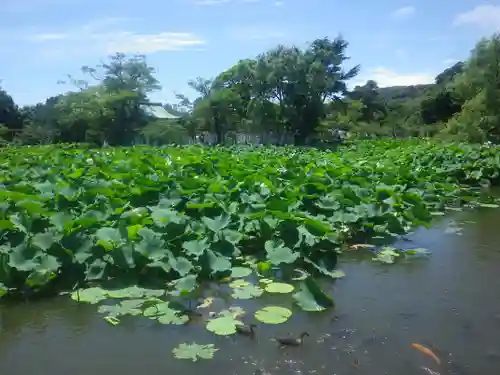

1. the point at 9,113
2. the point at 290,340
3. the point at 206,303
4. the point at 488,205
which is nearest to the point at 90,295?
the point at 206,303

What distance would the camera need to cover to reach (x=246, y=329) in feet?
9.01

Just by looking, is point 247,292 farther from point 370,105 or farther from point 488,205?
point 370,105

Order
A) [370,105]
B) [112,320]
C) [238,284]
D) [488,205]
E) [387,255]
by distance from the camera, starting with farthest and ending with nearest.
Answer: [370,105] → [488,205] → [387,255] → [238,284] → [112,320]

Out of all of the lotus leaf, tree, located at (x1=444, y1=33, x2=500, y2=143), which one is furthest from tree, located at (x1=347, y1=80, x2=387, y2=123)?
the lotus leaf

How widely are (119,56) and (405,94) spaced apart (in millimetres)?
47269

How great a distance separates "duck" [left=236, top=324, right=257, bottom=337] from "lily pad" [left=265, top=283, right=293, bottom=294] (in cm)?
63

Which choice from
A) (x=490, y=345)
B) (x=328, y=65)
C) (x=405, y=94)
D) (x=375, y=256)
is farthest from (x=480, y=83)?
(x=405, y=94)

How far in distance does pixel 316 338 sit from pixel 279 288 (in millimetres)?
734

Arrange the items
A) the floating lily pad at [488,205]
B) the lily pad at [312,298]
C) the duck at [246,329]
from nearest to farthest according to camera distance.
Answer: the duck at [246,329]
the lily pad at [312,298]
the floating lily pad at [488,205]

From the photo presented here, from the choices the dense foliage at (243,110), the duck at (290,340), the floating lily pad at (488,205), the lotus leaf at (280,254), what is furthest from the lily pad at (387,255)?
the dense foliage at (243,110)

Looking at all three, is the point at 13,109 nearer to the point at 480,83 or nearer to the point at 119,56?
the point at 119,56

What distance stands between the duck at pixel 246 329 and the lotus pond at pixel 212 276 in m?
0.04

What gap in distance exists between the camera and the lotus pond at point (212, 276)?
2.63m

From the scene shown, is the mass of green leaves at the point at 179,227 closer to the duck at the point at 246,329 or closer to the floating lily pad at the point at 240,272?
the floating lily pad at the point at 240,272
